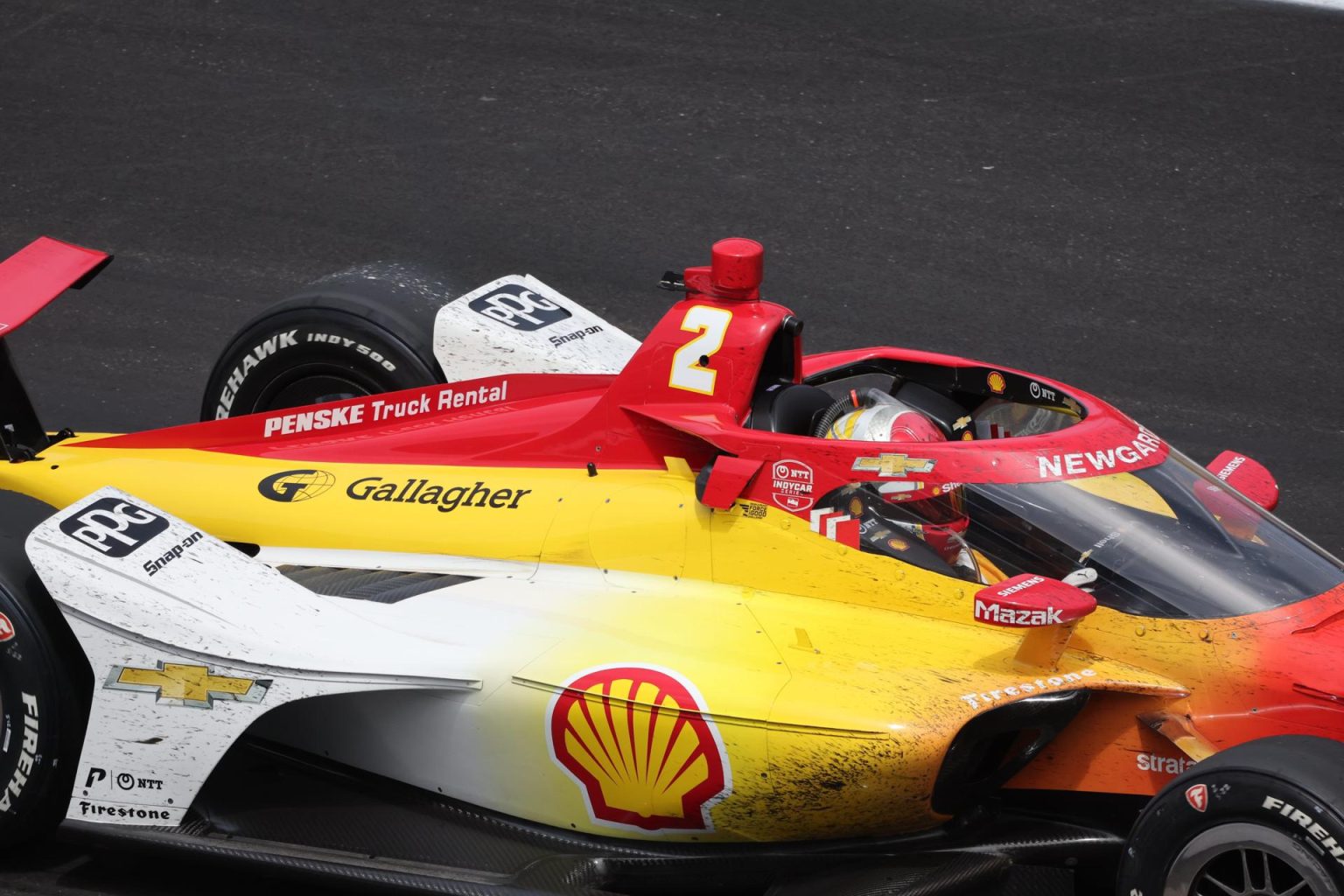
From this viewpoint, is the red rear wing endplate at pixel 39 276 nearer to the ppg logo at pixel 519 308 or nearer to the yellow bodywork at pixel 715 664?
the yellow bodywork at pixel 715 664

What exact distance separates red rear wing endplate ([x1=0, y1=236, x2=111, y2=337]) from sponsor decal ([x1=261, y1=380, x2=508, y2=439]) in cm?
92

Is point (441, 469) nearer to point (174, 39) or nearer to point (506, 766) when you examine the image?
point (506, 766)

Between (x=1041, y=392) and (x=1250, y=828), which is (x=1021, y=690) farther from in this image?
(x=1041, y=392)

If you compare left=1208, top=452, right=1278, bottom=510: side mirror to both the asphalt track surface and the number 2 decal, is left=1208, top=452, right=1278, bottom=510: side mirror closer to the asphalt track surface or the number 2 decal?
the number 2 decal

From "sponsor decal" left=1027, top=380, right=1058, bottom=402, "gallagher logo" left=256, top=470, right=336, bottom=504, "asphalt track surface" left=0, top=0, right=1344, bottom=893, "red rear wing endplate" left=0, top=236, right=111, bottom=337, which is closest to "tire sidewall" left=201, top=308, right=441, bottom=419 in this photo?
"red rear wing endplate" left=0, top=236, right=111, bottom=337

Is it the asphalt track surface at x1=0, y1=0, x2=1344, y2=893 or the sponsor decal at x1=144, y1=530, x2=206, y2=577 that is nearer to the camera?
the sponsor decal at x1=144, y1=530, x2=206, y2=577

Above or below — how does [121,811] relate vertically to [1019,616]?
below

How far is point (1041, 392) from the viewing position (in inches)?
210

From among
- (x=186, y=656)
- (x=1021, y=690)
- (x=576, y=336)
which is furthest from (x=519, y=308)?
(x=1021, y=690)

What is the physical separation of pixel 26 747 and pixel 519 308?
254 cm

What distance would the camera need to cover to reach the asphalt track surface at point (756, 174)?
8516 millimetres

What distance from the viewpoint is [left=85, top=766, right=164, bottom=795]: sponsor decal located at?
459cm

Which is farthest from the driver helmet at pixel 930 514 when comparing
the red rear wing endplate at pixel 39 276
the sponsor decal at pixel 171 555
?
the red rear wing endplate at pixel 39 276

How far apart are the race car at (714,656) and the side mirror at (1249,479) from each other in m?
0.01
